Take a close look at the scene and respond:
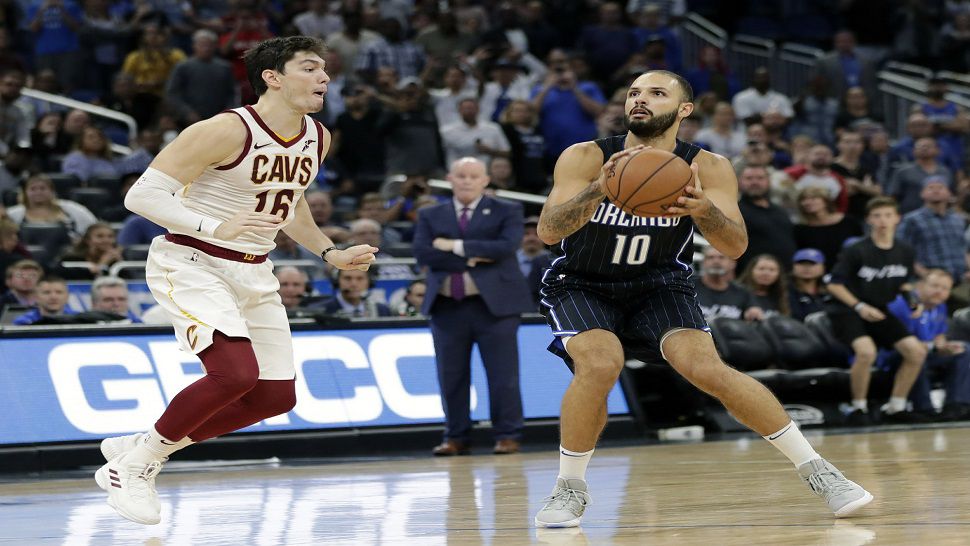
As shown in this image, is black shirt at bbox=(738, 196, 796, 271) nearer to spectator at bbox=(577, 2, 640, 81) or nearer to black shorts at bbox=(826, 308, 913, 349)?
black shorts at bbox=(826, 308, 913, 349)

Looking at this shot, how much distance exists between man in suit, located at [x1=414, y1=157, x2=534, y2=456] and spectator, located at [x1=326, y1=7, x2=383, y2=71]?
262 inches

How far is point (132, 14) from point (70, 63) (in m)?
0.98

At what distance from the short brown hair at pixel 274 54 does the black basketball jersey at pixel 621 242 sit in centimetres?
139

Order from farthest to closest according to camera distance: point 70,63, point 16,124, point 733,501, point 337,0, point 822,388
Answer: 1. point 337,0
2. point 70,63
3. point 16,124
4. point 822,388
5. point 733,501

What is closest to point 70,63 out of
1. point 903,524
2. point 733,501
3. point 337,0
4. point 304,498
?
point 337,0

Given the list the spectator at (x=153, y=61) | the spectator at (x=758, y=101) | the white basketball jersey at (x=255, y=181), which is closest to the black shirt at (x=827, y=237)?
the spectator at (x=758, y=101)

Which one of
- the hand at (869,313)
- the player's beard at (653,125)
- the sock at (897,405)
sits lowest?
the sock at (897,405)

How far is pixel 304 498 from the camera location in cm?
771

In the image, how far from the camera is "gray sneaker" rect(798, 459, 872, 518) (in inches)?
236

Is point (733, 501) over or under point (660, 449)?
over

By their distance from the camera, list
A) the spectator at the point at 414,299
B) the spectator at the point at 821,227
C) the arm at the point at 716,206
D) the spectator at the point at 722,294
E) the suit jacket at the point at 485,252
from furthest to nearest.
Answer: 1. the spectator at the point at 821,227
2. the spectator at the point at 722,294
3. the spectator at the point at 414,299
4. the suit jacket at the point at 485,252
5. the arm at the point at 716,206

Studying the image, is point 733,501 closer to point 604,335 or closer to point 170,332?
point 604,335

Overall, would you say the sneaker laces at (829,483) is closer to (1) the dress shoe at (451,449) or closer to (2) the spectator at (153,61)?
(1) the dress shoe at (451,449)

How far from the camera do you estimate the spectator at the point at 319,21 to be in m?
17.7
